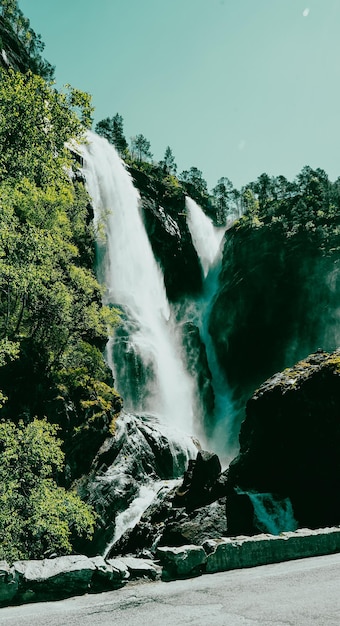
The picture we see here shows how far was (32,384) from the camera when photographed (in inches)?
846

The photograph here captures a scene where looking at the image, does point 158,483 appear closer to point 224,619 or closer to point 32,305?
point 32,305

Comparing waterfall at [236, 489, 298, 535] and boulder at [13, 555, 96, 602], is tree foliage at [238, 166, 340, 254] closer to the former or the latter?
waterfall at [236, 489, 298, 535]

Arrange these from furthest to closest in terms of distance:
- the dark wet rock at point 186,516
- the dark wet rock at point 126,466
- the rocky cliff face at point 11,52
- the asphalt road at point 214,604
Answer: the rocky cliff face at point 11,52
the dark wet rock at point 126,466
the dark wet rock at point 186,516
the asphalt road at point 214,604

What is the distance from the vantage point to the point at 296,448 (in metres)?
19.7

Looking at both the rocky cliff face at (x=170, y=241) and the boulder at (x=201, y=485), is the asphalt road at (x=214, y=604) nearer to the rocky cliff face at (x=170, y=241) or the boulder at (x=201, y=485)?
the boulder at (x=201, y=485)

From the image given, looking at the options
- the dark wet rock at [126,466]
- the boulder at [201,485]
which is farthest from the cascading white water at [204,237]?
the boulder at [201,485]

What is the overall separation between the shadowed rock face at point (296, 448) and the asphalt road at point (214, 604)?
11.3 metres

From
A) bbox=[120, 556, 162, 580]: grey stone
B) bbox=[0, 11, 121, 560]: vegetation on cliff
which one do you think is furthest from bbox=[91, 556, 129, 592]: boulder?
bbox=[0, 11, 121, 560]: vegetation on cliff

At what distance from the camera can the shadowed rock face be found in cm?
1814

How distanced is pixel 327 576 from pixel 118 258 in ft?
148

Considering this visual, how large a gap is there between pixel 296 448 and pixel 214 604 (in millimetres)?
15036

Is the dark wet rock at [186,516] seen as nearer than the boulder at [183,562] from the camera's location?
No

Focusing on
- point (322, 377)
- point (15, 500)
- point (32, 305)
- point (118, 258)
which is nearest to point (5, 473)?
point (15, 500)

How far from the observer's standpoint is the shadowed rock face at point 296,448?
1814 cm
